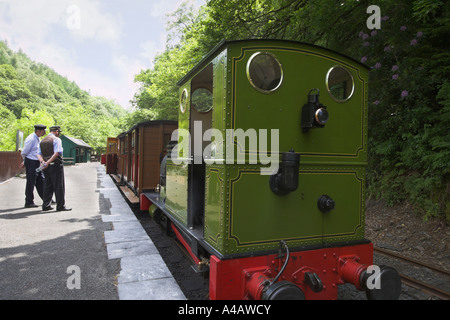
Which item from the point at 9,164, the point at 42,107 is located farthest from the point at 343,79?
the point at 42,107

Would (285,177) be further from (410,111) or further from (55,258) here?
(410,111)

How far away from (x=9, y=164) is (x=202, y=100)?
1408 centimetres

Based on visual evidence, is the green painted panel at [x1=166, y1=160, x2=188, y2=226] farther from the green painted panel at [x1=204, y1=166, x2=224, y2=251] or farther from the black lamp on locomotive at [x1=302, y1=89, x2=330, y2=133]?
the black lamp on locomotive at [x1=302, y1=89, x2=330, y2=133]

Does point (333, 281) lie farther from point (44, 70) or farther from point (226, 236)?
point (44, 70)

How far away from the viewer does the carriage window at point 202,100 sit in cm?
428

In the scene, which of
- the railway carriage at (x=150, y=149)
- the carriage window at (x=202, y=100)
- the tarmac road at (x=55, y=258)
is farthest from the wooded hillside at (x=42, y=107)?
the carriage window at (x=202, y=100)

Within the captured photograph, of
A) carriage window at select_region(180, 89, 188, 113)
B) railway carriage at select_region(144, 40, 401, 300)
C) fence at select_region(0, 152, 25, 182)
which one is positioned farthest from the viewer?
fence at select_region(0, 152, 25, 182)

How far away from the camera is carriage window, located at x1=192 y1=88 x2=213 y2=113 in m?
4.28

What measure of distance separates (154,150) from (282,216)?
5561 millimetres

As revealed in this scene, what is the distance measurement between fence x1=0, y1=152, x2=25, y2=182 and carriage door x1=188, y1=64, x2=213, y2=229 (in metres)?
12.3

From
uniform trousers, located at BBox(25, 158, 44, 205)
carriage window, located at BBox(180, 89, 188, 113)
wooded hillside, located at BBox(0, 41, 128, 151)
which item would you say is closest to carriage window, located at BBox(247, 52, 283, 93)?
carriage window, located at BBox(180, 89, 188, 113)

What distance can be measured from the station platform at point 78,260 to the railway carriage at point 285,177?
776 mm

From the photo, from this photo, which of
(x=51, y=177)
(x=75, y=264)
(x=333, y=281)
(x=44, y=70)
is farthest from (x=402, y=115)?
(x=44, y=70)

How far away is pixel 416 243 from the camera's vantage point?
17.3 ft
